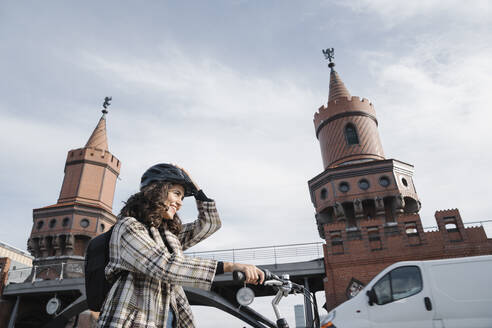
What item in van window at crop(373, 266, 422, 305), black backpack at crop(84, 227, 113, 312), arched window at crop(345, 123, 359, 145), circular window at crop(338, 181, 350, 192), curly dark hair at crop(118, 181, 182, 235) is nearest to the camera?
black backpack at crop(84, 227, 113, 312)

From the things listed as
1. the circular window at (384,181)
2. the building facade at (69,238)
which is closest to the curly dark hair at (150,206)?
the building facade at (69,238)

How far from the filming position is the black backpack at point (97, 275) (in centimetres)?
162

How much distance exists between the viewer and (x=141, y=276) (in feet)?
5.37

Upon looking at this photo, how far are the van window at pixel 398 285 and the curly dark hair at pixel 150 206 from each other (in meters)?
5.53

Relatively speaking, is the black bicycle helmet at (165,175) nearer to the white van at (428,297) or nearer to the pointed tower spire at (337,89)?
the white van at (428,297)

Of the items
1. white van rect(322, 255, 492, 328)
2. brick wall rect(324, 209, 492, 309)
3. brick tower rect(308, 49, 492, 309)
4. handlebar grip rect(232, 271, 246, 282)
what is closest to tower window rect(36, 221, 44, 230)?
brick tower rect(308, 49, 492, 309)

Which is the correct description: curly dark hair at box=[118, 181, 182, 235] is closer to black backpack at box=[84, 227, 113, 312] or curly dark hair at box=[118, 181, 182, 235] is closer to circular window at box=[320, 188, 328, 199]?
black backpack at box=[84, 227, 113, 312]

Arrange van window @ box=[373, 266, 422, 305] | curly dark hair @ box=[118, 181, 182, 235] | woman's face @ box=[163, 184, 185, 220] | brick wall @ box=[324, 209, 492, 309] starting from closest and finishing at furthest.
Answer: curly dark hair @ box=[118, 181, 182, 235] → woman's face @ box=[163, 184, 185, 220] → van window @ box=[373, 266, 422, 305] → brick wall @ box=[324, 209, 492, 309]

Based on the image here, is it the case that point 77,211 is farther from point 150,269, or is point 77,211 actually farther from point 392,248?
point 150,269

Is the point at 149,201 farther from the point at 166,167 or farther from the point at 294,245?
the point at 294,245

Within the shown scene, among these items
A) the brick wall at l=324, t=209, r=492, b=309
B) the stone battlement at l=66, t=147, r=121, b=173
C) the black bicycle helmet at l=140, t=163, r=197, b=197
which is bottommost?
the black bicycle helmet at l=140, t=163, r=197, b=197

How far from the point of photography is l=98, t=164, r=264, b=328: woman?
1.51 meters

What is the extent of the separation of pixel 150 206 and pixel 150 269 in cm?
46

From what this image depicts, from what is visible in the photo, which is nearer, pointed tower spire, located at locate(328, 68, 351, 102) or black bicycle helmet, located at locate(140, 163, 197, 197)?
black bicycle helmet, located at locate(140, 163, 197, 197)
